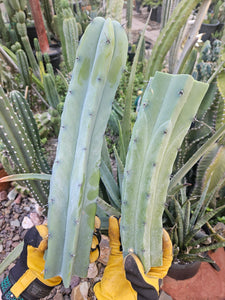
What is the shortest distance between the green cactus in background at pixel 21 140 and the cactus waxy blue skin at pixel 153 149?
2.37 feet

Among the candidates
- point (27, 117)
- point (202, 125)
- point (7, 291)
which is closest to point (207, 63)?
point (202, 125)

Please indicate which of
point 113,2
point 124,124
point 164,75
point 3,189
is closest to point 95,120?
point 164,75

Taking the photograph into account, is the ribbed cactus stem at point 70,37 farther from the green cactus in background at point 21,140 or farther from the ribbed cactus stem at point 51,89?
the green cactus in background at point 21,140

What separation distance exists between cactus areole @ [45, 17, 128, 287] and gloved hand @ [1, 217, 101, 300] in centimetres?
16

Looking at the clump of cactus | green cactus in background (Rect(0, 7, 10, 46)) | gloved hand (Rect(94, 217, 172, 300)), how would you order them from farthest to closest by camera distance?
green cactus in background (Rect(0, 7, 10, 46))
the clump of cactus
gloved hand (Rect(94, 217, 172, 300))

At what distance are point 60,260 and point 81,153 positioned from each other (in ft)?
1.42

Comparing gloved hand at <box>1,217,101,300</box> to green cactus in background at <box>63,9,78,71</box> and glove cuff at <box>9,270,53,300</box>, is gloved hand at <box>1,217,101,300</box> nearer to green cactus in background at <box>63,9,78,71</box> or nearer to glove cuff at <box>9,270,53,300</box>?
glove cuff at <box>9,270,53,300</box>

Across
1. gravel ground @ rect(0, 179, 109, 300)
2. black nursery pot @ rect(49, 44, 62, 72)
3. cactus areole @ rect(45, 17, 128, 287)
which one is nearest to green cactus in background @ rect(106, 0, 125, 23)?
black nursery pot @ rect(49, 44, 62, 72)

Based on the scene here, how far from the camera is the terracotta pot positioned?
115 centimetres

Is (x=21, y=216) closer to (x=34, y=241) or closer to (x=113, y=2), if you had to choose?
(x=34, y=241)

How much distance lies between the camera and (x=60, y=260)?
86cm

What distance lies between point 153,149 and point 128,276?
0.51 meters

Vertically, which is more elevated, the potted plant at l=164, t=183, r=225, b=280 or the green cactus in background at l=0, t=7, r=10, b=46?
the green cactus in background at l=0, t=7, r=10, b=46

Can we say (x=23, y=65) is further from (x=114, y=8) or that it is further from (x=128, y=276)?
(x=128, y=276)
